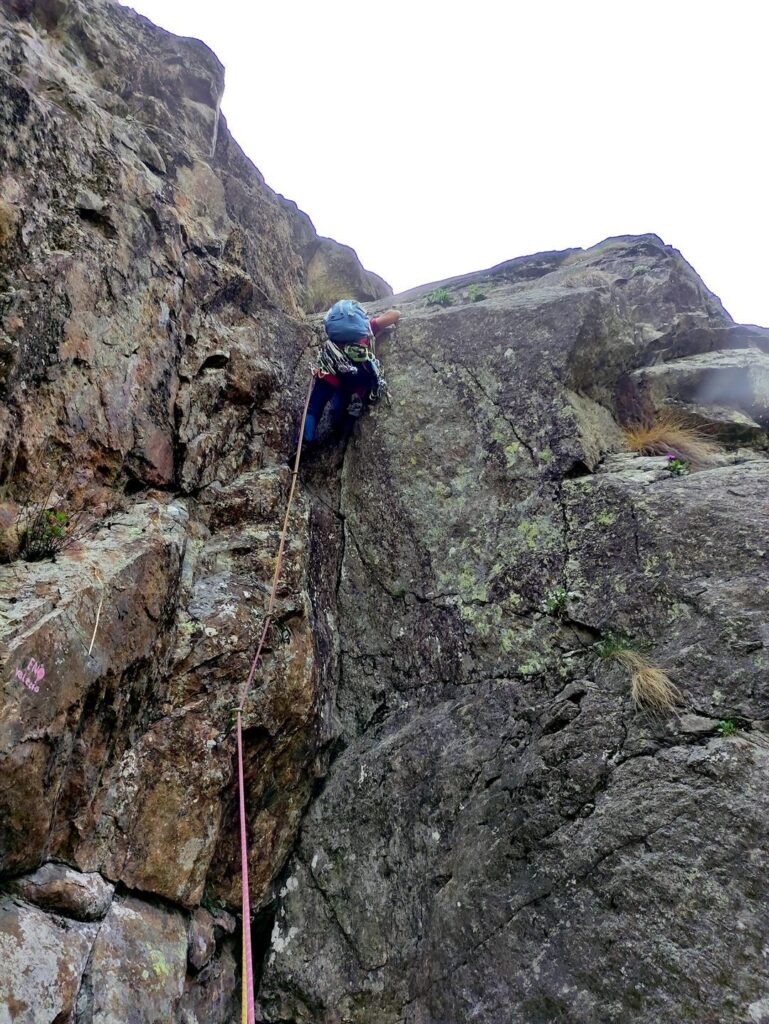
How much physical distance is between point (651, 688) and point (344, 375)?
4392 mm

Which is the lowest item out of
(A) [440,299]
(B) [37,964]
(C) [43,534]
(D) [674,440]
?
(B) [37,964]

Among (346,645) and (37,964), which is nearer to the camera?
(37,964)

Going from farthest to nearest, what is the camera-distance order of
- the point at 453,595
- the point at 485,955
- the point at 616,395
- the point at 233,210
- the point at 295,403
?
1. the point at 233,210
2. the point at 616,395
3. the point at 295,403
4. the point at 453,595
5. the point at 485,955

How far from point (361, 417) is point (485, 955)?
5235mm

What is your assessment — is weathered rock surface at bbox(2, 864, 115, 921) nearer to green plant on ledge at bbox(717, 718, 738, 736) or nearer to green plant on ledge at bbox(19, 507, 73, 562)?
green plant on ledge at bbox(19, 507, 73, 562)

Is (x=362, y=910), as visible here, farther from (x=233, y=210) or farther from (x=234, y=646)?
(x=233, y=210)

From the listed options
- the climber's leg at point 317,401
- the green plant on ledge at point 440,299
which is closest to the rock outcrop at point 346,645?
the climber's leg at point 317,401

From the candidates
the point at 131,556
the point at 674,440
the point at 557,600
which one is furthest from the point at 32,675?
the point at 674,440

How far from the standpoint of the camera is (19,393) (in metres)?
4.64

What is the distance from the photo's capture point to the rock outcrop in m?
3.79

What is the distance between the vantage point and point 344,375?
7.11 metres

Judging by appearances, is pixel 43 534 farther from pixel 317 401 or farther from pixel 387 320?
pixel 387 320

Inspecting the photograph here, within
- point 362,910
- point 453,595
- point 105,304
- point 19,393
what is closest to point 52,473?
point 19,393

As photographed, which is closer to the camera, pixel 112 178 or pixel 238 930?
pixel 238 930
